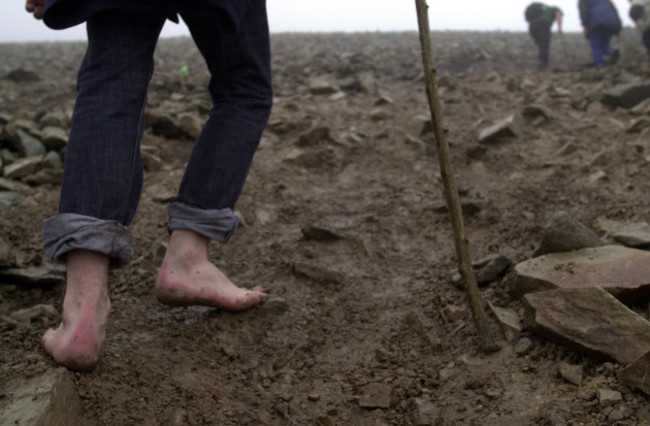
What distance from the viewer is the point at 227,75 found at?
5.51 ft

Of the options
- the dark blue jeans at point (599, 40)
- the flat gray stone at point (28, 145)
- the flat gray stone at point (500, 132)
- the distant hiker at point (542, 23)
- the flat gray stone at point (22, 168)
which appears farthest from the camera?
the distant hiker at point (542, 23)

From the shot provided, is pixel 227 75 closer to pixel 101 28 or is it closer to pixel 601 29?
pixel 101 28

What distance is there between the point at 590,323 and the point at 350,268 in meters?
0.98

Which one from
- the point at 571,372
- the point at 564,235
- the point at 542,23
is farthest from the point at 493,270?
the point at 542,23

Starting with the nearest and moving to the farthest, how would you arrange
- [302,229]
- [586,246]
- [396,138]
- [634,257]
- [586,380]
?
[586,380]
[634,257]
[586,246]
[302,229]
[396,138]

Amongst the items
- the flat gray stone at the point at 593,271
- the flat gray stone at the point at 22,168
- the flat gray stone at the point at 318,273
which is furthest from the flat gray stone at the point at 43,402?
the flat gray stone at the point at 22,168

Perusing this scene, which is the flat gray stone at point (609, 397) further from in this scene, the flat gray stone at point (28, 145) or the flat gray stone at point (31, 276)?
the flat gray stone at point (28, 145)

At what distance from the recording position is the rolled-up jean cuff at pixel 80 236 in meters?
1.29

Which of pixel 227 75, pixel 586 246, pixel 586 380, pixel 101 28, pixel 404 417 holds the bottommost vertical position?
pixel 404 417

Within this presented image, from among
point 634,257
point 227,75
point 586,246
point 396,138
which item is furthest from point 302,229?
point 396,138

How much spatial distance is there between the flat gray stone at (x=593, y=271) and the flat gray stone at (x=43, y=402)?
3.96 feet

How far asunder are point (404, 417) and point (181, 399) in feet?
1.74

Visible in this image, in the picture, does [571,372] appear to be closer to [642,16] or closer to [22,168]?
[22,168]

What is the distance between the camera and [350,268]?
2215mm
